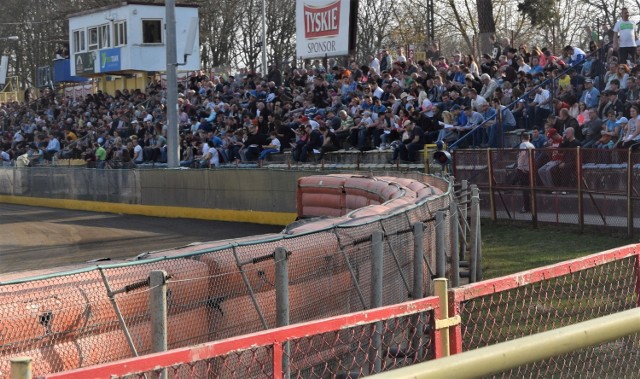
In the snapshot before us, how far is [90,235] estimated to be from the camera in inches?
930

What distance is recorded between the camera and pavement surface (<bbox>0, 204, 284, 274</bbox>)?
757 inches

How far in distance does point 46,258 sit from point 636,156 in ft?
35.8

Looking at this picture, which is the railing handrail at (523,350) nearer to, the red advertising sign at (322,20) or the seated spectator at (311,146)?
the seated spectator at (311,146)

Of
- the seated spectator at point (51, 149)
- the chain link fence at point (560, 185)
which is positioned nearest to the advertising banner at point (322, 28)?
the seated spectator at point (51, 149)

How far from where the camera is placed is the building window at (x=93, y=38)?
5658cm

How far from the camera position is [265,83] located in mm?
36219

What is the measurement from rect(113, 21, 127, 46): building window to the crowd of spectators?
468 inches

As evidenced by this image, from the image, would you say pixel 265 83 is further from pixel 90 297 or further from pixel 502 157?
pixel 90 297

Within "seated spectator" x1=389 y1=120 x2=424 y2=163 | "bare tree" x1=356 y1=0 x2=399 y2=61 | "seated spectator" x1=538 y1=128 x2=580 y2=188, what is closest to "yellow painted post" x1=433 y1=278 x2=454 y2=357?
"seated spectator" x1=538 y1=128 x2=580 y2=188

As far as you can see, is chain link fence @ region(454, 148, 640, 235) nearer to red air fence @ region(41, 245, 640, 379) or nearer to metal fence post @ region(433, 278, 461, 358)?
red air fence @ region(41, 245, 640, 379)

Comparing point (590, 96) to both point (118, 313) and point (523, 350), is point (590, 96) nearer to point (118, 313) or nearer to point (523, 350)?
point (118, 313)

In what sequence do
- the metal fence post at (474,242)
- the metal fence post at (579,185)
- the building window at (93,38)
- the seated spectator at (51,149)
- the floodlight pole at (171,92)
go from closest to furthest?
the metal fence post at (474,242) → the metal fence post at (579,185) → the floodlight pole at (171,92) → the seated spectator at (51,149) → the building window at (93,38)

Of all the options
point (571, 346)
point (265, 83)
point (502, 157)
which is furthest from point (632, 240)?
point (265, 83)

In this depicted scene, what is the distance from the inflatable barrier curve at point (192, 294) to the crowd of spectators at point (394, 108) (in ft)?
39.9
